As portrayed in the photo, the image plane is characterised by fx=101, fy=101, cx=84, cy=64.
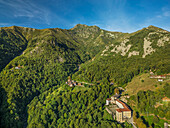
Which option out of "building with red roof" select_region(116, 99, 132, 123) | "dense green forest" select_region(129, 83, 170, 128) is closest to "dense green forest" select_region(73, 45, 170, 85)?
"dense green forest" select_region(129, 83, 170, 128)

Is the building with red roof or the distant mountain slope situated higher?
the distant mountain slope

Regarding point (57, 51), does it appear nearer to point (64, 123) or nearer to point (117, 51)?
point (117, 51)

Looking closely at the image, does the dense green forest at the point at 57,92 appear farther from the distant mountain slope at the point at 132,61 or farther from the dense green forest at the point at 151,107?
the dense green forest at the point at 151,107

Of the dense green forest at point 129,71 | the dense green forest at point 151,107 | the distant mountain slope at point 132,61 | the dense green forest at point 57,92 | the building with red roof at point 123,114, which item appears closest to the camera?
the dense green forest at point 151,107

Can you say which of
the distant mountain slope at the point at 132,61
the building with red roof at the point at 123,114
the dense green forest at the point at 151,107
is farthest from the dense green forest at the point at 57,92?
the building with red roof at the point at 123,114

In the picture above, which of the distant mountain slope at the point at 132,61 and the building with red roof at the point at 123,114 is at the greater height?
the distant mountain slope at the point at 132,61

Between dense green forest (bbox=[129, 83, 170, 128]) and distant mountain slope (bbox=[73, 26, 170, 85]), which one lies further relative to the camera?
distant mountain slope (bbox=[73, 26, 170, 85])

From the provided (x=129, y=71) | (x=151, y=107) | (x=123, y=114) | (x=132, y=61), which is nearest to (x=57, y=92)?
(x=123, y=114)

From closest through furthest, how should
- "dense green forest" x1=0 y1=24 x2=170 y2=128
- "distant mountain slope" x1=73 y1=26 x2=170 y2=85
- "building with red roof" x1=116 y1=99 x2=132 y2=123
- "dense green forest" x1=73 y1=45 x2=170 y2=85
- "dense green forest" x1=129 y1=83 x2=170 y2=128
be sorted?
"dense green forest" x1=129 y1=83 x2=170 y2=128, "building with red roof" x1=116 y1=99 x2=132 y2=123, "dense green forest" x1=0 y1=24 x2=170 y2=128, "dense green forest" x1=73 y1=45 x2=170 y2=85, "distant mountain slope" x1=73 y1=26 x2=170 y2=85

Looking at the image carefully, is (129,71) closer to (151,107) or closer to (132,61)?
(132,61)

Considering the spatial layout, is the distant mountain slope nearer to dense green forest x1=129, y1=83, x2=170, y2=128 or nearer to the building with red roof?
dense green forest x1=129, y1=83, x2=170, y2=128

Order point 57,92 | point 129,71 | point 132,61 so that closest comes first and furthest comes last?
point 57,92 < point 129,71 < point 132,61

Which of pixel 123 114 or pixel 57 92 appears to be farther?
pixel 57 92
